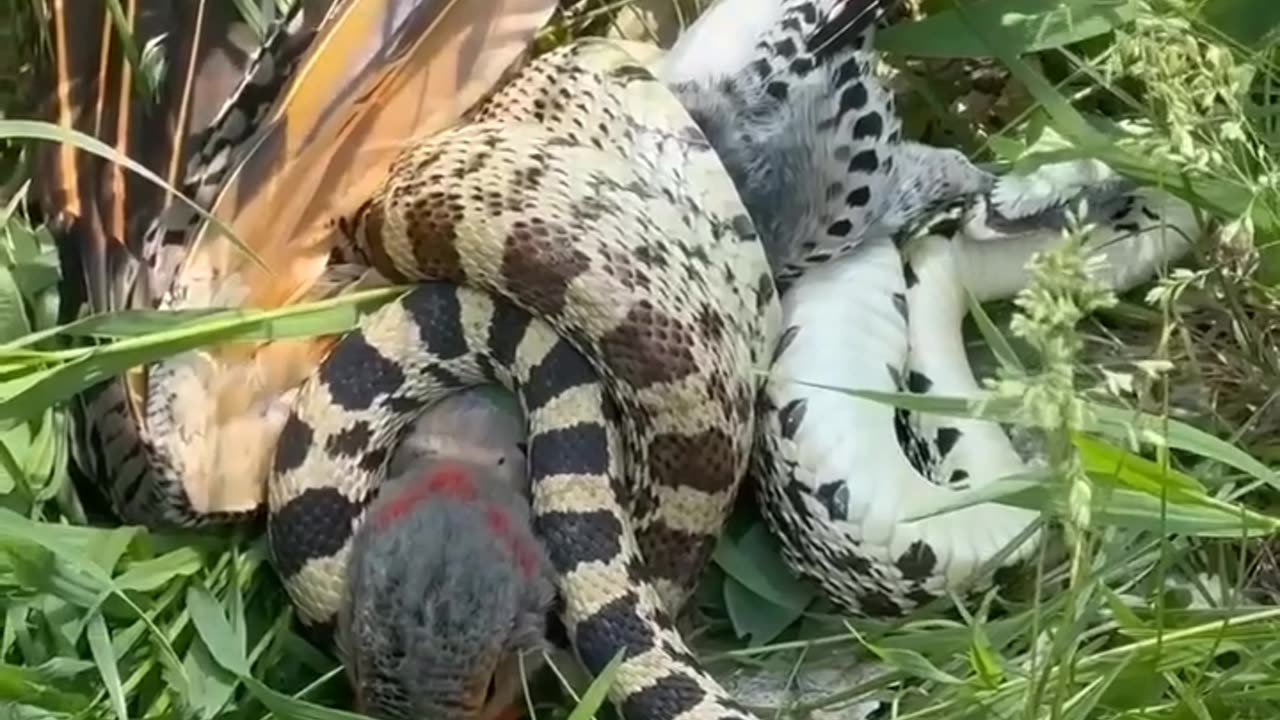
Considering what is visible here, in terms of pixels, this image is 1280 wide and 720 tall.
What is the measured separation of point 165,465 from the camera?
5.55ft

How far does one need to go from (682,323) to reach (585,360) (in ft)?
0.35

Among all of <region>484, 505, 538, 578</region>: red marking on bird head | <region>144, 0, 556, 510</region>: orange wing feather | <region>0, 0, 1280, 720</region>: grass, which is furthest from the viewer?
<region>144, 0, 556, 510</region>: orange wing feather

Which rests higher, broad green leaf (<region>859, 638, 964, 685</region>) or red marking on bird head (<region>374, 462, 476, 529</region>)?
red marking on bird head (<region>374, 462, 476, 529</region>)

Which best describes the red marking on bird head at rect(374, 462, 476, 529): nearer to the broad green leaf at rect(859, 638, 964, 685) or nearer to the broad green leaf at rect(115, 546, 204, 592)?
the broad green leaf at rect(115, 546, 204, 592)

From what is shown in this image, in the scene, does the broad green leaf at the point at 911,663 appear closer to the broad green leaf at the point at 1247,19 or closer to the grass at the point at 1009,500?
the grass at the point at 1009,500

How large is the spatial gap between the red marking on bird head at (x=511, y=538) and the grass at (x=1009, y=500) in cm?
15

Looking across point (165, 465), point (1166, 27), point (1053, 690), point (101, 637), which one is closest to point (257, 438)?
point (165, 465)

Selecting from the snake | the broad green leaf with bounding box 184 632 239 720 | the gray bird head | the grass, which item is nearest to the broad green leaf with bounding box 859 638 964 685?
the grass

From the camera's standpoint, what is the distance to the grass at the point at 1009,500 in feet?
5.07

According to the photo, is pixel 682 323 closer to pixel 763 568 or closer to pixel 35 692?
pixel 763 568

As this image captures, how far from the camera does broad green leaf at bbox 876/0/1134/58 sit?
5.90 feet

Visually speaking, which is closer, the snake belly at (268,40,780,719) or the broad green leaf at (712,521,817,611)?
the snake belly at (268,40,780,719)

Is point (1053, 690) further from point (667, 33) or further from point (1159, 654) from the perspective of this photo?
point (667, 33)

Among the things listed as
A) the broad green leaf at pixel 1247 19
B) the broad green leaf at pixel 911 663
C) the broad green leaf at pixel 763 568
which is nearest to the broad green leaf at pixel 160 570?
the broad green leaf at pixel 763 568
